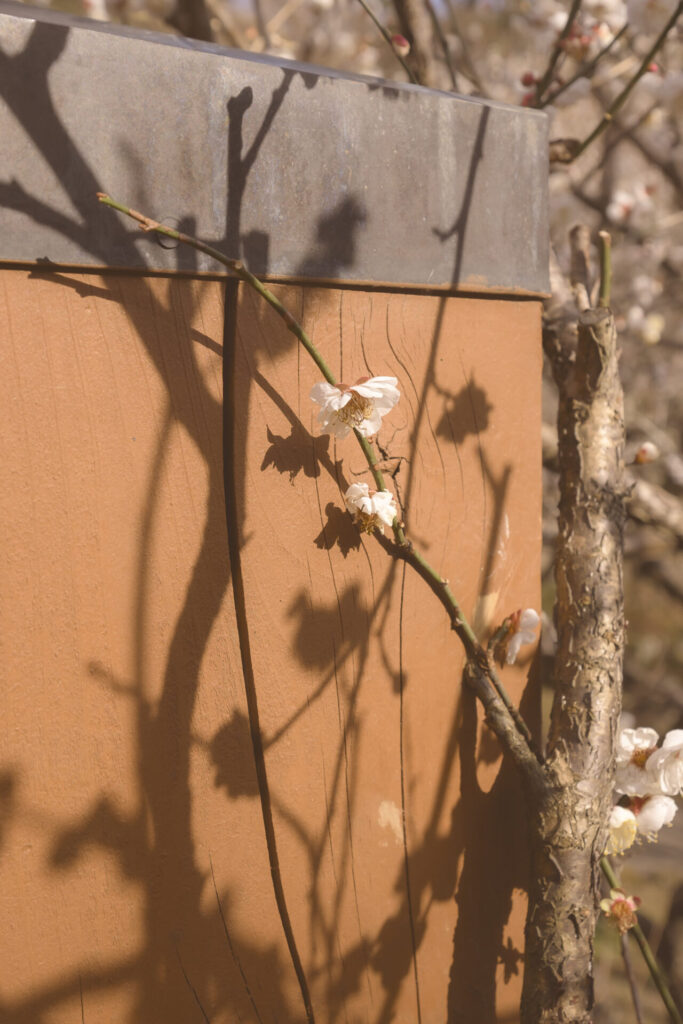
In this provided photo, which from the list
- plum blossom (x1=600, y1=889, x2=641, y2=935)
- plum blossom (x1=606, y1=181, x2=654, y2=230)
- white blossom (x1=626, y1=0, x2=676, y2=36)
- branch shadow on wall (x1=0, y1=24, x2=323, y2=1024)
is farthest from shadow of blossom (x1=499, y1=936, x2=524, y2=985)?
plum blossom (x1=606, y1=181, x2=654, y2=230)

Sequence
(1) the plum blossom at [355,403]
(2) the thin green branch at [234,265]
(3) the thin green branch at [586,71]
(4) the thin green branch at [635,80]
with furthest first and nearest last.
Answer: (3) the thin green branch at [586,71]
(4) the thin green branch at [635,80]
(1) the plum blossom at [355,403]
(2) the thin green branch at [234,265]

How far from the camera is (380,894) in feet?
4.08

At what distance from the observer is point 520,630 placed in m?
1.32

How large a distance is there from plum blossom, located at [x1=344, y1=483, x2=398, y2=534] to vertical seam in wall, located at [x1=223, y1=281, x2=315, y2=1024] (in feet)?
0.52

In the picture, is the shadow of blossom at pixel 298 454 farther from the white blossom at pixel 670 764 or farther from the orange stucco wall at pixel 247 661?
the white blossom at pixel 670 764

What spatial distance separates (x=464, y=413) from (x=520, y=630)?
357 mm

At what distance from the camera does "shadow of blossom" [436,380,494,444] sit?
1288mm

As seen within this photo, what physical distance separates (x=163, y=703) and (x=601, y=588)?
2.40 ft

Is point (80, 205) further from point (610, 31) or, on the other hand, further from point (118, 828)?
point (610, 31)

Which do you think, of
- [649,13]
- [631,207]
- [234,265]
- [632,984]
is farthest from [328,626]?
[631,207]

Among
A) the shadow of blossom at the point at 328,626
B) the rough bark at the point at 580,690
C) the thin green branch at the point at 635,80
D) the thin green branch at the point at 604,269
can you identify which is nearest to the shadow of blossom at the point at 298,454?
the shadow of blossom at the point at 328,626

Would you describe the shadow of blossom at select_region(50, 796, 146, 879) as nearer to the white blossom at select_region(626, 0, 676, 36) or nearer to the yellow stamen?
the yellow stamen

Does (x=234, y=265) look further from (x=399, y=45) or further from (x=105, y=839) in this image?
(x=399, y=45)

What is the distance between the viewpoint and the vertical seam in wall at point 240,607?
3.60ft
